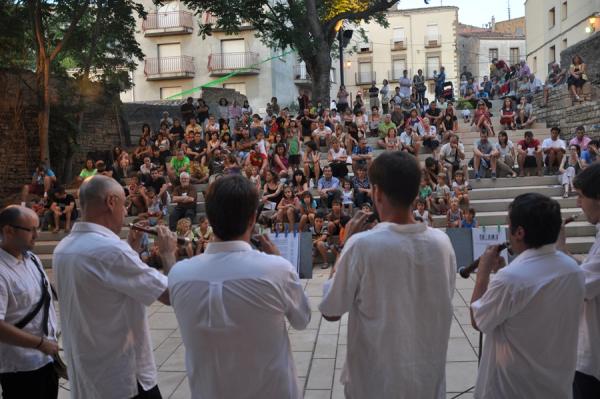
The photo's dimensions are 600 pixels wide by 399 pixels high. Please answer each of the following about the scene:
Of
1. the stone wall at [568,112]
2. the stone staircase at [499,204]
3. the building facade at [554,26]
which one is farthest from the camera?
the building facade at [554,26]

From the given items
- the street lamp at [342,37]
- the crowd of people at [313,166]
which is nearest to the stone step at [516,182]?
the crowd of people at [313,166]

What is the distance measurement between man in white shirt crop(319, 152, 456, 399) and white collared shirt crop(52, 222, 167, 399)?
832 mm

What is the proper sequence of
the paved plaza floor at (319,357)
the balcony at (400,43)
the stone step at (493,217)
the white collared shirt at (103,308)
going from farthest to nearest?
the balcony at (400,43)
the stone step at (493,217)
the paved plaza floor at (319,357)
the white collared shirt at (103,308)

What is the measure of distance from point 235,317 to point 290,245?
6.14 m

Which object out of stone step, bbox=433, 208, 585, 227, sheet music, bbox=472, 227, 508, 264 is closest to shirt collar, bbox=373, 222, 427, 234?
sheet music, bbox=472, 227, 508, 264

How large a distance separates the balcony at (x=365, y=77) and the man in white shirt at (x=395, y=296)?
46034 mm

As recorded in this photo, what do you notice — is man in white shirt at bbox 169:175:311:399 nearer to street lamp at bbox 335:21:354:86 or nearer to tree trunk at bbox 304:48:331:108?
tree trunk at bbox 304:48:331:108

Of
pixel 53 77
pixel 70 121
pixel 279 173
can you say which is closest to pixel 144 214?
pixel 279 173

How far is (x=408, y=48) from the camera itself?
46.6 m

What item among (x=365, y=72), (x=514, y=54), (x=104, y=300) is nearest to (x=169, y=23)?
(x=365, y=72)

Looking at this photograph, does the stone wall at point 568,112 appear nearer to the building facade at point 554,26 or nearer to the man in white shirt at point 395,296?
the building facade at point 554,26

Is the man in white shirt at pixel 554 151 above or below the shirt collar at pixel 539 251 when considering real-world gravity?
above

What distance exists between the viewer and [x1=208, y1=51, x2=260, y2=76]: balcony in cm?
3297

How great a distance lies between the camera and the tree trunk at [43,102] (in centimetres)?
1476
